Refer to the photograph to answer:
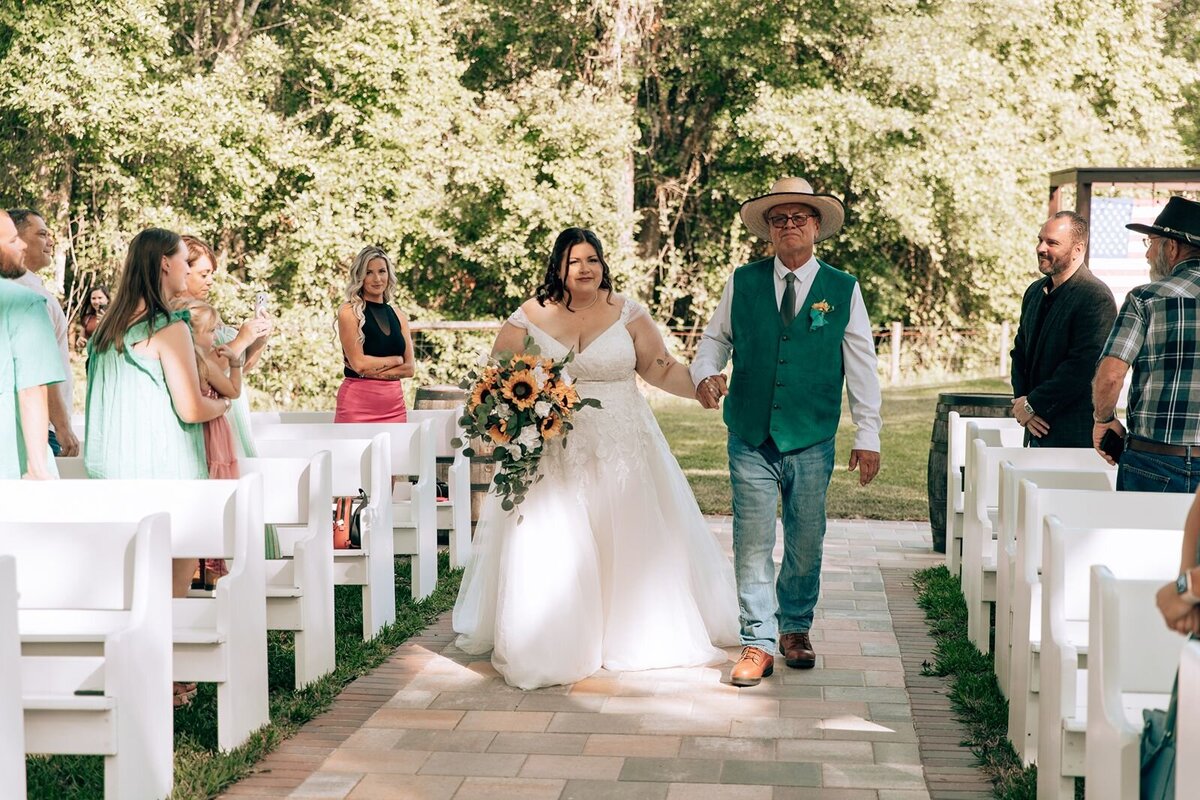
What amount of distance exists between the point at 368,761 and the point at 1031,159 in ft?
79.0

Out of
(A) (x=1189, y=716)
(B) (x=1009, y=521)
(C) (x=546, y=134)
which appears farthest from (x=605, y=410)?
(C) (x=546, y=134)

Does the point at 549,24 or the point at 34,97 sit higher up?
the point at 549,24

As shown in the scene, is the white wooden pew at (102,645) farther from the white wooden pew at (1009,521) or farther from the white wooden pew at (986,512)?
the white wooden pew at (986,512)

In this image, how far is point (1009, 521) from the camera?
5758 mm

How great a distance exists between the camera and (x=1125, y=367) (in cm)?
548

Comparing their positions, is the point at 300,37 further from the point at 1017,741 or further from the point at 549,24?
the point at 1017,741

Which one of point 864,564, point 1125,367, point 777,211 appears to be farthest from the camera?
point 864,564

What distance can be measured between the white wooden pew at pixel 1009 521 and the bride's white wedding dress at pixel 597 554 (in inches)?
53.4

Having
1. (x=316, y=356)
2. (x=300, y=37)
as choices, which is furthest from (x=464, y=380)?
(x=300, y=37)

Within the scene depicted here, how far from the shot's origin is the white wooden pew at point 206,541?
4.97 meters

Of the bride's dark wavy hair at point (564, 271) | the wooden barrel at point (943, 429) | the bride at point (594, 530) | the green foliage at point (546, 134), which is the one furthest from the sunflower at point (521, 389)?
the green foliage at point (546, 134)

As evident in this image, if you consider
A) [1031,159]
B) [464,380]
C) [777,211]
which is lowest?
[464,380]

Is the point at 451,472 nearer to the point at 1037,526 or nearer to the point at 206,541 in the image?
the point at 206,541

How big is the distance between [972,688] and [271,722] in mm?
2986
